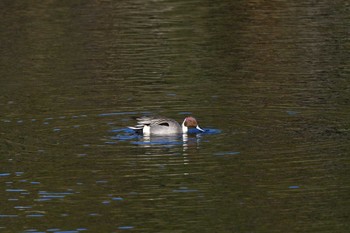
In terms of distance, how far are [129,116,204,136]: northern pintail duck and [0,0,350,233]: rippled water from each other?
16 cm

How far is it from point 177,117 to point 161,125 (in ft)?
5.83

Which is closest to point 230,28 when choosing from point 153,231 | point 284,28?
point 284,28

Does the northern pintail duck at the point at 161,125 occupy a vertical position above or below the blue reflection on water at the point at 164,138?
above

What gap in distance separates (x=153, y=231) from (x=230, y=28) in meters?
18.3

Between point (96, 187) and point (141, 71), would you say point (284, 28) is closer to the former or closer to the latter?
point (141, 71)

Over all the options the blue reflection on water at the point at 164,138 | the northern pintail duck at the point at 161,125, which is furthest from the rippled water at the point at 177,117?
the northern pintail duck at the point at 161,125

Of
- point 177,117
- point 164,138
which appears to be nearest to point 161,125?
point 164,138

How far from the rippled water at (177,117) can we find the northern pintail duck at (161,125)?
0.16m

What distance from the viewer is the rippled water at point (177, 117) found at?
53.5 ft

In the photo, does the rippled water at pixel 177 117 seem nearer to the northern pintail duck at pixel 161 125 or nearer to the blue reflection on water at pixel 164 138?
the blue reflection on water at pixel 164 138

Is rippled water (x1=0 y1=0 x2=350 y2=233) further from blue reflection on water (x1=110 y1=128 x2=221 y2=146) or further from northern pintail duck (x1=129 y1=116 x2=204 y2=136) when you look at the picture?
northern pintail duck (x1=129 y1=116 x2=204 y2=136)

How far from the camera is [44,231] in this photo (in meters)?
15.4

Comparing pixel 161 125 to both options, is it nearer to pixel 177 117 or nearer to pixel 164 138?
pixel 164 138

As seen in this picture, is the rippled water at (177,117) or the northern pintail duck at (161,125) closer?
the rippled water at (177,117)
